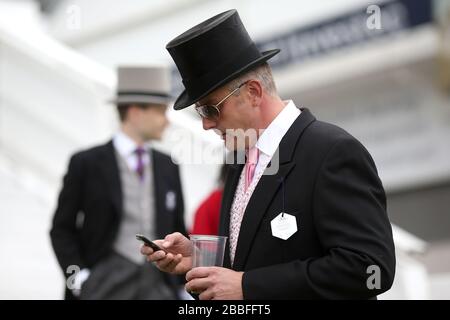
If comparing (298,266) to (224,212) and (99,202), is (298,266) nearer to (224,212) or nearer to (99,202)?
(224,212)

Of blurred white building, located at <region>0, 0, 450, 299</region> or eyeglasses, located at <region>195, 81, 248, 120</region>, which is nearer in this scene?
eyeglasses, located at <region>195, 81, 248, 120</region>

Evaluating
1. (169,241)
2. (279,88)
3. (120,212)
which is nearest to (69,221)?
(120,212)

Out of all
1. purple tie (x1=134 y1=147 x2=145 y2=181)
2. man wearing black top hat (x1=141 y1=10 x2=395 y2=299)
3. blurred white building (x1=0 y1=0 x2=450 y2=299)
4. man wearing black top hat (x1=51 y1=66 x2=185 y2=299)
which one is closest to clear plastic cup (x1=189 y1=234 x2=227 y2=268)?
man wearing black top hat (x1=141 y1=10 x2=395 y2=299)

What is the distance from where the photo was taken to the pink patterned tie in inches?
126

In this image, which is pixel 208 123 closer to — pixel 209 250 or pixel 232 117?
pixel 232 117

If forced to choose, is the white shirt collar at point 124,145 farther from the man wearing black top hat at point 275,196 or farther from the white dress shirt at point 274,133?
the white dress shirt at point 274,133

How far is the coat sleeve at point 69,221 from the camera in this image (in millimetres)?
4797

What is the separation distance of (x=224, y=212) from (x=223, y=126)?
32 cm

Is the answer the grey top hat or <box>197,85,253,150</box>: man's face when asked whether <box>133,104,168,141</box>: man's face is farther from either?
<box>197,85,253,150</box>: man's face

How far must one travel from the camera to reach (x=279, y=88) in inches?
595

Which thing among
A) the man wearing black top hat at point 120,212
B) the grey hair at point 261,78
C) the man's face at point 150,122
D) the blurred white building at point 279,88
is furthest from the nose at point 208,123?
the man's face at point 150,122

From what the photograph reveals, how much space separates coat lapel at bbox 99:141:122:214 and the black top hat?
191 centimetres

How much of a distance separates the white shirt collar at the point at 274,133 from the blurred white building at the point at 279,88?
2.01m

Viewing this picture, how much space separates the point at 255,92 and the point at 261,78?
51 mm
